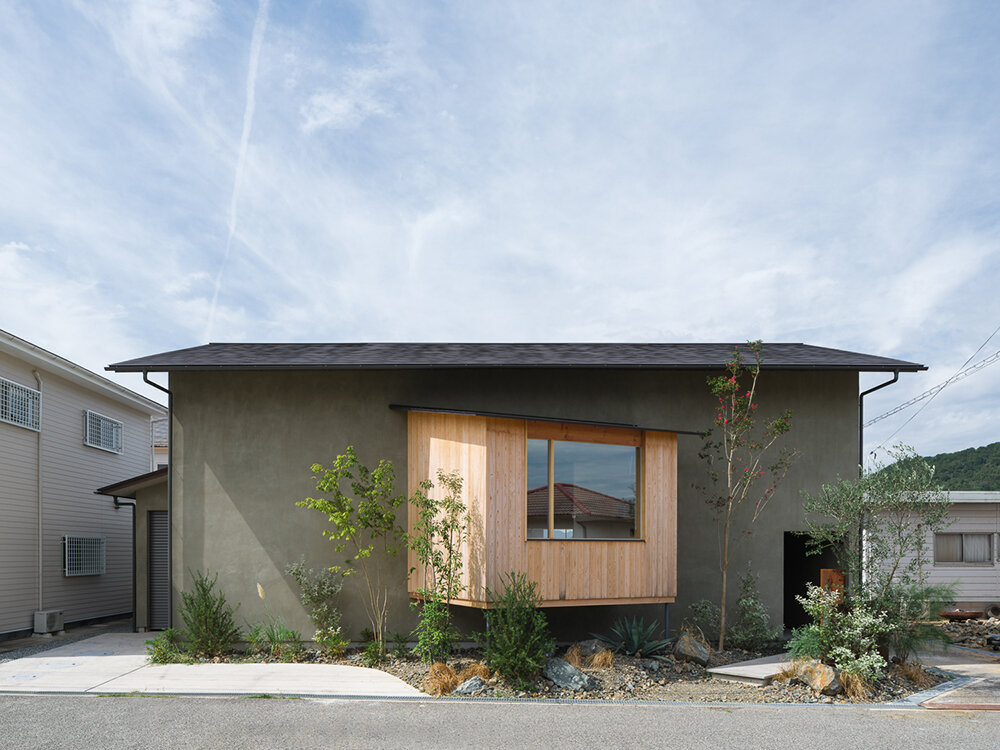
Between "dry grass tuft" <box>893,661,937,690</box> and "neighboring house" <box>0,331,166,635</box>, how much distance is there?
13.5 m

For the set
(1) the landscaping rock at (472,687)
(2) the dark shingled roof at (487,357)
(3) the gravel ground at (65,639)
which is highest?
(2) the dark shingled roof at (487,357)

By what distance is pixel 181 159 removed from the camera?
13.3 m

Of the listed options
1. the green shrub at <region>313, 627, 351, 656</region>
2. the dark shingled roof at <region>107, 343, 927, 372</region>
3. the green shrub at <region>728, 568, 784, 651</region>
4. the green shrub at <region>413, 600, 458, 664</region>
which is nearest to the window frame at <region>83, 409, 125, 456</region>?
the dark shingled roof at <region>107, 343, 927, 372</region>

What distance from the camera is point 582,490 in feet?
32.6

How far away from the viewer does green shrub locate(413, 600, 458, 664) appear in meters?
9.09

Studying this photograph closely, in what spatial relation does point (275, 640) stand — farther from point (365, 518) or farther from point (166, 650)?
point (365, 518)

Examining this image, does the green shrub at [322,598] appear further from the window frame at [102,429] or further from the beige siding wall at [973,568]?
the beige siding wall at [973,568]

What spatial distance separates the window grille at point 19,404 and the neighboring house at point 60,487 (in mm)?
18

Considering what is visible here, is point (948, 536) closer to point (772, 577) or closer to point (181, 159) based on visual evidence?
point (772, 577)

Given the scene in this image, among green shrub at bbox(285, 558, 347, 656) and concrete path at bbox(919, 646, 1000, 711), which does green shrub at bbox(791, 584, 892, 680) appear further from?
green shrub at bbox(285, 558, 347, 656)

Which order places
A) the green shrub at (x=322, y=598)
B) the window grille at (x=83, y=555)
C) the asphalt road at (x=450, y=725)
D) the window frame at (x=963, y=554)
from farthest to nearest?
the window frame at (x=963, y=554) → the window grille at (x=83, y=555) → the green shrub at (x=322, y=598) → the asphalt road at (x=450, y=725)

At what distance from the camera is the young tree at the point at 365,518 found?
395 inches

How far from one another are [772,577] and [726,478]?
1.64m

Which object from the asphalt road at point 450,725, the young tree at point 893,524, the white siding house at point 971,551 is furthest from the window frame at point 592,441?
the white siding house at point 971,551
